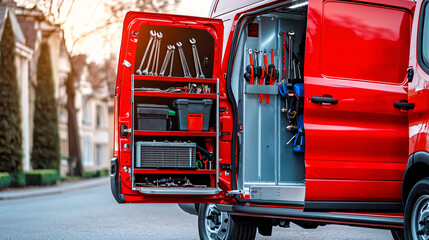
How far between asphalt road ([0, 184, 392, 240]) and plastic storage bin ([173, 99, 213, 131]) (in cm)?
330

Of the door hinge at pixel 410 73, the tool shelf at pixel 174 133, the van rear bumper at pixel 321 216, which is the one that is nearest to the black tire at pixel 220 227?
the van rear bumper at pixel 321 216

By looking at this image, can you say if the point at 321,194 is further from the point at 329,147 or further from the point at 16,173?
the point at 16,173

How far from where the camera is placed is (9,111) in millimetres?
29719

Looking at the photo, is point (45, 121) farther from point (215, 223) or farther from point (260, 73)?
point (260, 73)

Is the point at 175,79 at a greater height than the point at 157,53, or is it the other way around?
the point at 157,53

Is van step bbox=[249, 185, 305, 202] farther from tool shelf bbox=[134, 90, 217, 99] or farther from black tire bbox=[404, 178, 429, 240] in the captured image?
black tire bbox=[404, 178, 429, 240]

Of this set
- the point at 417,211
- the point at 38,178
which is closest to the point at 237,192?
the point at 417,211

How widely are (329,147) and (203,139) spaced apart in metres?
1.64

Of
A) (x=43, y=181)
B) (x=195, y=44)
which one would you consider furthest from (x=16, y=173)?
(x=195, y=44)

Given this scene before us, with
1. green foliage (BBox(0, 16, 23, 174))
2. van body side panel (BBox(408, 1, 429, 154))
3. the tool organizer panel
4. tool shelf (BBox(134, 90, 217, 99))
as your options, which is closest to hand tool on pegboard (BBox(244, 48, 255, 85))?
the tool organizer panel

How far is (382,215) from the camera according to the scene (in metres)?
7.01

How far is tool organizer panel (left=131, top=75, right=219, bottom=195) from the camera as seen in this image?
788 cm

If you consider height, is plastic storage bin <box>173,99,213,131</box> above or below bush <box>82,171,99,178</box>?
above

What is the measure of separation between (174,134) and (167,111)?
11.2 inches
